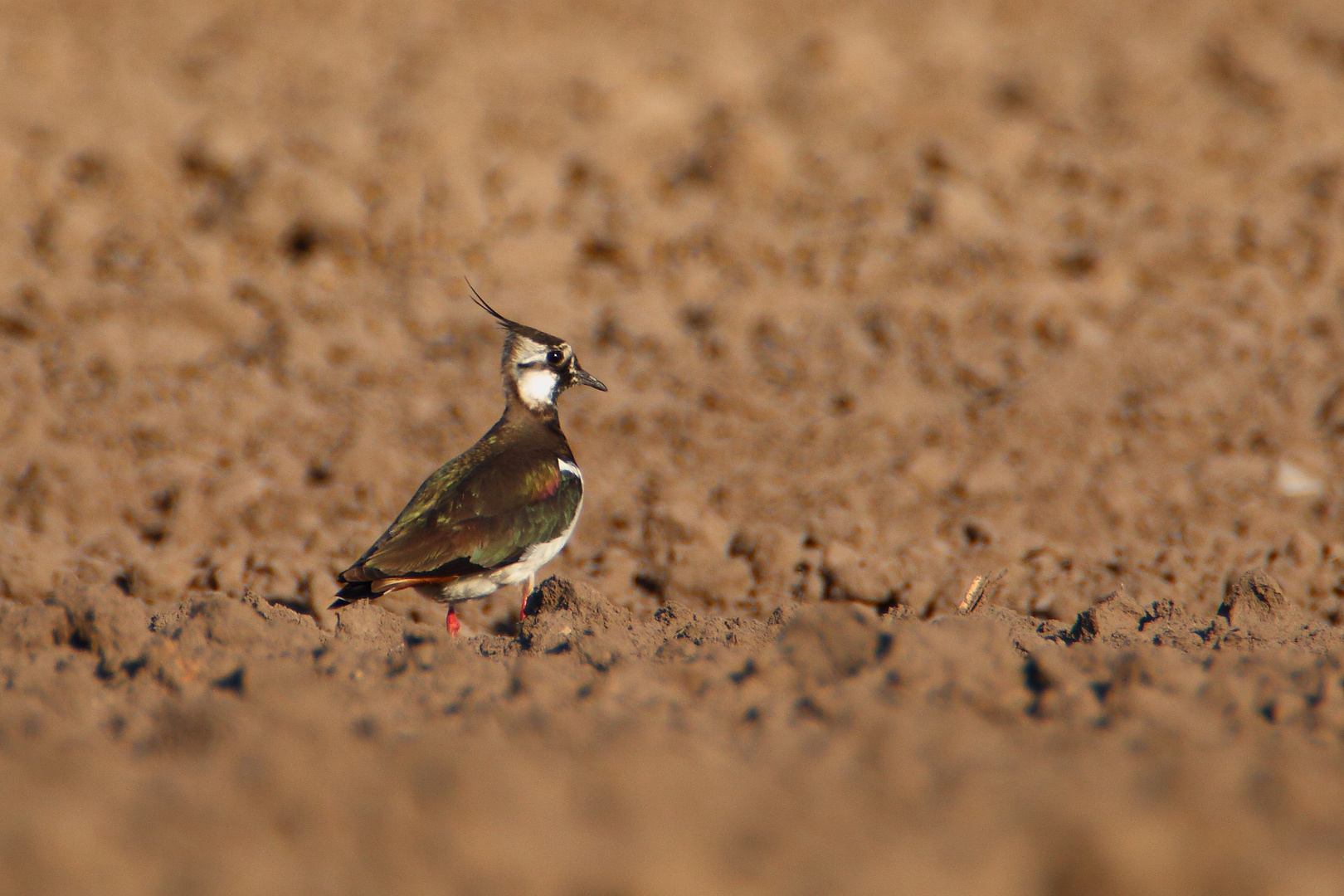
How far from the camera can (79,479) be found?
276 inches

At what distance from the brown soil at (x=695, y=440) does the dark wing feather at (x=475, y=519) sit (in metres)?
0.32

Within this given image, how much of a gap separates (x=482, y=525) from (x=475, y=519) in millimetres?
46

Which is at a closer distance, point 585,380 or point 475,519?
point 475,519

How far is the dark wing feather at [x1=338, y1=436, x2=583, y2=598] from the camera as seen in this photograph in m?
5.11

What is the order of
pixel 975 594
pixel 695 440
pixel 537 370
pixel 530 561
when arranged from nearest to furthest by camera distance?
pixel 975 594, pixel 530 561, pixel 537 370, pixel 695 440

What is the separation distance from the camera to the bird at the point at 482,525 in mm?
5074

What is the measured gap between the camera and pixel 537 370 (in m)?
6.38

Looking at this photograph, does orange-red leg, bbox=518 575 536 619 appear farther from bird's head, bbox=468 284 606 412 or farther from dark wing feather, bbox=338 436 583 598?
bird's head, bbox=468 284 606 412

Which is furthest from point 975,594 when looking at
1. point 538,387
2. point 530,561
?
point 538,387

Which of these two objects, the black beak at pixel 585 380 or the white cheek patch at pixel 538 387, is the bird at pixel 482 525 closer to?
the white cheek patch at pixel 538 387

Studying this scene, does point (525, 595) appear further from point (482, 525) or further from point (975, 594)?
point (975, 594)

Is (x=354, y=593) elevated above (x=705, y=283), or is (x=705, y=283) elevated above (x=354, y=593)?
(x=705, y=283)

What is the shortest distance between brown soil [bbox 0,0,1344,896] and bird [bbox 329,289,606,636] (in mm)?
281

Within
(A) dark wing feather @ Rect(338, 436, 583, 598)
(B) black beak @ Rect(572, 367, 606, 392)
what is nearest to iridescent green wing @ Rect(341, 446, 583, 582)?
(A) dark wing feather @ Rect(338, 436, 583, 598)
